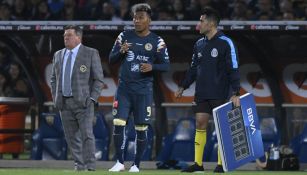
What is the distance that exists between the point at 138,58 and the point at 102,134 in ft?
20.3

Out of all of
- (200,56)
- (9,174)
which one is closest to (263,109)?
(200,56)

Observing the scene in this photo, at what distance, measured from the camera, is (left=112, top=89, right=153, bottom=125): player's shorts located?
13617 millimetres

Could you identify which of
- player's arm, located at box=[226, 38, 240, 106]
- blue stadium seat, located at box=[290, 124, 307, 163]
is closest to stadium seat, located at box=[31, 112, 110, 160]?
blue stadium seat, located at box=[290, 124, 307, 163]

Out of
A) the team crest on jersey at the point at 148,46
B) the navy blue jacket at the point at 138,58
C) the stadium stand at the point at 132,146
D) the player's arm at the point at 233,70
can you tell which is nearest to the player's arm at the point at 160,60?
the navy blue jacket at the point at 138,58

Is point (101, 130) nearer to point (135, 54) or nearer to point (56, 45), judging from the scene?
point (56, 45)

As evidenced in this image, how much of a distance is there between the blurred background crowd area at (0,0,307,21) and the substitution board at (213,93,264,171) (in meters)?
5.27

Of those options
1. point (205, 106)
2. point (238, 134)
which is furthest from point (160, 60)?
point (238, 134)

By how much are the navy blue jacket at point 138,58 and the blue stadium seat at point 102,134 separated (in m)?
5.90

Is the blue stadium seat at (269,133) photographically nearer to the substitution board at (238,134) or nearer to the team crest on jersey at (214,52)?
the substitution board at (238,134)

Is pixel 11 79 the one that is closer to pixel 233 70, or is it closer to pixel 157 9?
pixel 157 9

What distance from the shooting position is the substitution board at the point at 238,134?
43.9 feet

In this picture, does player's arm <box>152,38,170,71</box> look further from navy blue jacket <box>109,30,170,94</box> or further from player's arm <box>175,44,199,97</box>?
player's arm <box>175,44,199,97</box>

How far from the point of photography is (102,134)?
19641mm

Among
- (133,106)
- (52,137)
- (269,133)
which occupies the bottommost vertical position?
(52,137)
